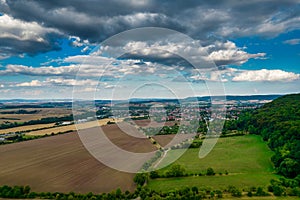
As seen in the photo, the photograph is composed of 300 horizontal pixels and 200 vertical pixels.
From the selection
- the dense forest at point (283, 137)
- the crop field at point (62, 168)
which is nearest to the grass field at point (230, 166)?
the dense forest at point (283, 137)

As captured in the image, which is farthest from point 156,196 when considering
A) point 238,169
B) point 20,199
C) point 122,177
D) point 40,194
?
point 238,169

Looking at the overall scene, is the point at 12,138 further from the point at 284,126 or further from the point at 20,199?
the point at 284,126

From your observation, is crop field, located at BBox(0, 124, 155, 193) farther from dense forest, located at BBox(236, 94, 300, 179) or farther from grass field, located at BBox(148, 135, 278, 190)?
dense forest, located at BBox(236, 94, 300, 179)

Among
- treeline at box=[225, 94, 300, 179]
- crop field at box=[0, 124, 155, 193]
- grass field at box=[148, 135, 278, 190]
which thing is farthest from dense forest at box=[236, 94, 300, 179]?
crop field at box=[0, 124, 155, 193]

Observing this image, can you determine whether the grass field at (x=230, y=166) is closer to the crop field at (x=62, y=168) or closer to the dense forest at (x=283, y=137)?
the dense forest at (x=283, y=137)

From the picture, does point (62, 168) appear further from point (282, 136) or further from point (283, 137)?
point (282, 136)

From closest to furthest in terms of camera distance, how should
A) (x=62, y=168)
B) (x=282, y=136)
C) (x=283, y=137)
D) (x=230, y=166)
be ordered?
1. (x=62, y=168)
2. (x=230, y=166)
3. (x=283, y=137)
4. (x=282, y=136)

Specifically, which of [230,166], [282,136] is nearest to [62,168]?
[230,166]
